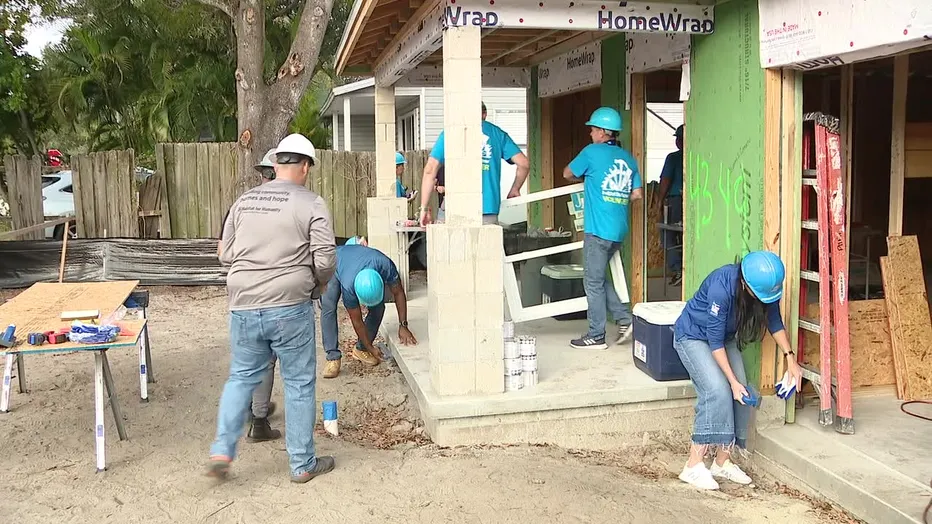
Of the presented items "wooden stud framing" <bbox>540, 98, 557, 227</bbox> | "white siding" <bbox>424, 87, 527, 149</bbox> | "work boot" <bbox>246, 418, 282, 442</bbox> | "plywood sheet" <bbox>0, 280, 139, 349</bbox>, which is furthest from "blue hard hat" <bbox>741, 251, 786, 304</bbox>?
"white siding" <bbox>424, 87, 527, 149</bbox>

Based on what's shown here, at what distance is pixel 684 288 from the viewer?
6.07m

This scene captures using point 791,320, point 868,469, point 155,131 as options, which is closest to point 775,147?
point 791,320

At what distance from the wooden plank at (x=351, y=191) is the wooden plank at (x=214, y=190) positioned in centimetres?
187

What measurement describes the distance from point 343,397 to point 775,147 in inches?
143

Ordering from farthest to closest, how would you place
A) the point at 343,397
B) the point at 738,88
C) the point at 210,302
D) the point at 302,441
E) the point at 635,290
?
1. the point at 210,302
2. the point at 635,290
3. the point at 343,397
4. the point at 738,88
5. the point at 302,441

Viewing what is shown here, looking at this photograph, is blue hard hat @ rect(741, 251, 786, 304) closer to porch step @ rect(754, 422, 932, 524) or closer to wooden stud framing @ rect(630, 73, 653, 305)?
porch step @ rect(754, 422, 932, 524)

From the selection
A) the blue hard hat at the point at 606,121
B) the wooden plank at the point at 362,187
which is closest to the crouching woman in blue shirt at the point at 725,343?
the blue hard hat at the point at 606,121

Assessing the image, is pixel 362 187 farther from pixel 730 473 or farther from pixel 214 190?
pixel 730 473

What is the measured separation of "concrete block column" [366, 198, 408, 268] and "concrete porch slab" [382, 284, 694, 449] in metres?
3.48

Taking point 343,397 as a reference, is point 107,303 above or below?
above

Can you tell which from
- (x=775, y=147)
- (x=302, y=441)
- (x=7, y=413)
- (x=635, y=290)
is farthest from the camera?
(x=635, y=290)

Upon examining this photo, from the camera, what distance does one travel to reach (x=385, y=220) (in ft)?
29.7

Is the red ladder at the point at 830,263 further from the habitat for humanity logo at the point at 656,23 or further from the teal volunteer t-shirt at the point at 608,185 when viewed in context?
the teal volunteer t-shirt at the point at 608,185

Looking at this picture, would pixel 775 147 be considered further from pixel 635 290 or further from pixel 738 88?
pixel 635 290
